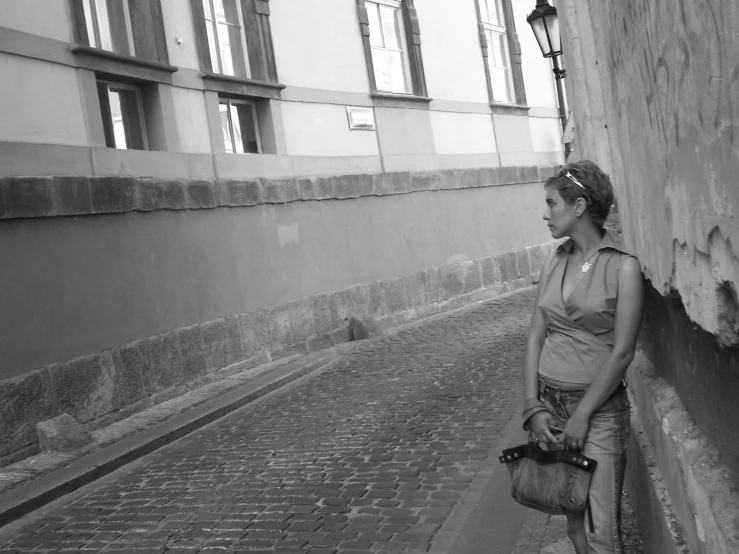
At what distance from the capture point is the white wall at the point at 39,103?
870 centimetres

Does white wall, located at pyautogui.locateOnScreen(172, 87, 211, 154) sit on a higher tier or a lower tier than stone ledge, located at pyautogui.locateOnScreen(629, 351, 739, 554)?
higher

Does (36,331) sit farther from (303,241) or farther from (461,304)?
(461,304)

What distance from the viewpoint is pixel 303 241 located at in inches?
522

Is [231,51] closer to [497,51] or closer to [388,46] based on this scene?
[388,46]

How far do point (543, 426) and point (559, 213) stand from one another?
2.44 ft

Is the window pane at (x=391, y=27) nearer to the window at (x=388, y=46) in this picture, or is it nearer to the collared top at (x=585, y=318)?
the window at (x=388, y=46)

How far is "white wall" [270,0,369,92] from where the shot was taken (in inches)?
534

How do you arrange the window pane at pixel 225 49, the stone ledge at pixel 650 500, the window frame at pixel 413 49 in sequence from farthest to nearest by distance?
the window frame at pixel 413 49 → the window pane at pixel 225 49 → the stone ledge at pixel 650 500

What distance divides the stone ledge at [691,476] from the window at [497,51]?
55.1 feet

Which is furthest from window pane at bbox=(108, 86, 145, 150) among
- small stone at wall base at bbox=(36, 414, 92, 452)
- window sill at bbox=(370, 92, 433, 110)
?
window sill at bbox=(370, 92, 433, 110)

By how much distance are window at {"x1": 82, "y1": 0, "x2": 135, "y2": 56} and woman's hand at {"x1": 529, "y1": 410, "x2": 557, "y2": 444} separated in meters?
8.44

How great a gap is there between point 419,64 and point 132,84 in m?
7.40

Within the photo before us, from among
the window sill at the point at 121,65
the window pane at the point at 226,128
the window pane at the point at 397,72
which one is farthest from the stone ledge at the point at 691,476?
the window pane at the point at 397,72

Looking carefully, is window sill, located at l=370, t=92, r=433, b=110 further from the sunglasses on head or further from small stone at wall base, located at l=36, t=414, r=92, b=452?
the sunglasses on head
